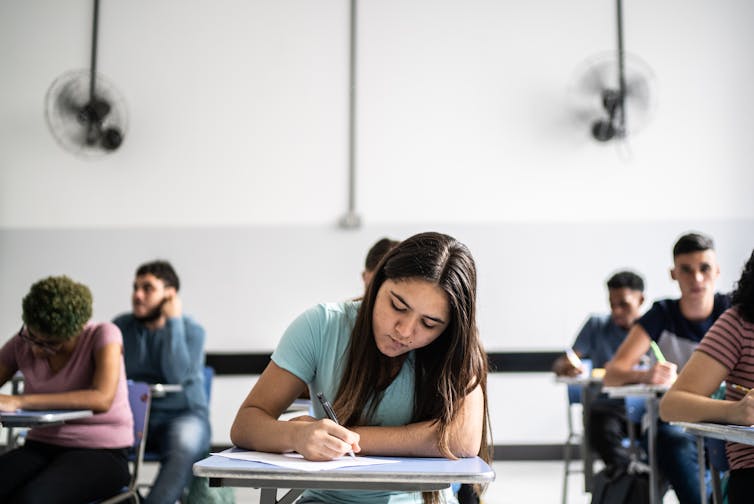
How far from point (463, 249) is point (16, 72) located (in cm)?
532

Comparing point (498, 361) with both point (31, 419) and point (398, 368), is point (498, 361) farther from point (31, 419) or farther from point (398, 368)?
point (398, 368)

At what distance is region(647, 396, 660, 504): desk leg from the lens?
2821mm

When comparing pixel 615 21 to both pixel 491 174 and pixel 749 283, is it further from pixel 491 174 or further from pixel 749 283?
pixel 749 283

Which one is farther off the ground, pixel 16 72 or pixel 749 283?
pixel 16 72

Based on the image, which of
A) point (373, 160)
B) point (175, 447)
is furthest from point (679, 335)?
point (373, 160)

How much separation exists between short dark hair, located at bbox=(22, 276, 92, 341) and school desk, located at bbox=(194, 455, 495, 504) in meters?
1.46

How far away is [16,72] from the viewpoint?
593 centimetres

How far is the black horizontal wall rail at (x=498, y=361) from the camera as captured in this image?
5.62 meters

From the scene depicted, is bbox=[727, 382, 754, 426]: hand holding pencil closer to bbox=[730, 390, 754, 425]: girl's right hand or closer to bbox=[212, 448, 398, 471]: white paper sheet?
bbox=[730, 390, 754, 425]: girl's right hand

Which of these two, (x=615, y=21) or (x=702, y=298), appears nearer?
(x=702, y=298)

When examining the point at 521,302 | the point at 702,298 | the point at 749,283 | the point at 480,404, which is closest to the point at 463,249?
the point at 480,404

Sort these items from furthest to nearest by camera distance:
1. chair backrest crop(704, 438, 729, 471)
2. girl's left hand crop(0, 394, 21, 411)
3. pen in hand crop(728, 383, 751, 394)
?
girl's left hand crop(0, 394, 21, 411) → chair backrest crop(704, 438, 729, 471) → pen in hand crop(728, 383, 751, 394)

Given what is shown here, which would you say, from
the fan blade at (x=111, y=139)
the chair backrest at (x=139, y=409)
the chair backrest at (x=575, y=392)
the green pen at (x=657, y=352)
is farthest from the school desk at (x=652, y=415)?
the fan blade at (x=111, y=139)

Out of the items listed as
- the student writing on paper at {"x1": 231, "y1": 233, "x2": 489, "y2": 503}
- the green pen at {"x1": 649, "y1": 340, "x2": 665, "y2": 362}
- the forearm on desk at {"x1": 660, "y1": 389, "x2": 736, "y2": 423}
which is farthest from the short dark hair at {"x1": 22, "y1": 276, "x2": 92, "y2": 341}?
the green pen at {"x1": 649, "y1": 340, "x2": 665, "y2": 362}
